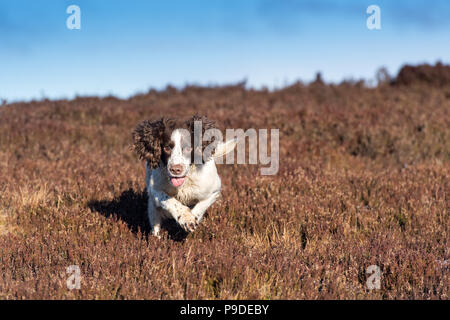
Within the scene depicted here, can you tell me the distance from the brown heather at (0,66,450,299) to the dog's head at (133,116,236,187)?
727mm

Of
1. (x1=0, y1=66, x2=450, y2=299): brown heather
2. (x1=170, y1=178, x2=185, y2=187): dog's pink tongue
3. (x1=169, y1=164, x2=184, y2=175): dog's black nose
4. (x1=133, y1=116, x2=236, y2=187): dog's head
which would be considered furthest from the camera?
(x1=133, y1=116, x2=236, y2=187): dog's head

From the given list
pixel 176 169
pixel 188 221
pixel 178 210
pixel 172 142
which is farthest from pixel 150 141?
pixel 188 221

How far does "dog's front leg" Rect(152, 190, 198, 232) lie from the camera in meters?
3.94

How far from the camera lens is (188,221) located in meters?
3.95

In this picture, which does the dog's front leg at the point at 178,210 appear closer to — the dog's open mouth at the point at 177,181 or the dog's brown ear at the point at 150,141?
the dog's open mouth at the point at 177,181

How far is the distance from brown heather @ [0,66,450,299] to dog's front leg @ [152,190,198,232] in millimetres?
228

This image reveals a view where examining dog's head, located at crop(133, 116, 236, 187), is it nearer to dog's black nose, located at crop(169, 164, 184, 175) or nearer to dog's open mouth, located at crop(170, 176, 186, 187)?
dog's open mouth, located at crop(170, 176, 186, 187)

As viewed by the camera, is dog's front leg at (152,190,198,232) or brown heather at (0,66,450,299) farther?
dog's front leg at (152,190,198,232)

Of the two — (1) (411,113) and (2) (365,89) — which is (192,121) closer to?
(1) (411,113)

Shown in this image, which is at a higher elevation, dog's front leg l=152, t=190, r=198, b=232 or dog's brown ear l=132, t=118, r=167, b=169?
A: dog's brown ear l=132, t=118, r=167, b=169

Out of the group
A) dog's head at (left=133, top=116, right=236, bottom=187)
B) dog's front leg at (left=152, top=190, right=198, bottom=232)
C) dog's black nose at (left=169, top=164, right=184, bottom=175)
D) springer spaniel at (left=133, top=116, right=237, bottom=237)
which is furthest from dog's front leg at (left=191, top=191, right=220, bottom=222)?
dog's black nose at (left=169, top=164, right=184, bottom=175)

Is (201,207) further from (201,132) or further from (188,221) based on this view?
(201,132)

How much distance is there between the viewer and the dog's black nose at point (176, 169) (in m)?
3.87

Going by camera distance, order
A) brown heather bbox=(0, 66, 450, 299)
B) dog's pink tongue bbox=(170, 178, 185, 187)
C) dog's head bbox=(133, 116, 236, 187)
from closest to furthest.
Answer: brown heather bbox=(0, 66, 450, 299)
dog's pink tongue bbox=(170, 178, 185, 187)
dog's head bbox=(133, 116, 236, 187)
